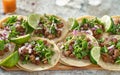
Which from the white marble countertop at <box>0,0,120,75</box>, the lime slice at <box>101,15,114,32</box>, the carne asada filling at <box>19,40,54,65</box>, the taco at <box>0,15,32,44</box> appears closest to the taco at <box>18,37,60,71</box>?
the carne asada filling at <box>19,40,54,65</box>

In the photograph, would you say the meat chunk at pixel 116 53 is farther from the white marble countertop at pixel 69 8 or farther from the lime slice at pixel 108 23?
the white marble countertop at pixel 69 8

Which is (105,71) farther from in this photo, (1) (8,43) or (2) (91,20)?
(1) (8,43)

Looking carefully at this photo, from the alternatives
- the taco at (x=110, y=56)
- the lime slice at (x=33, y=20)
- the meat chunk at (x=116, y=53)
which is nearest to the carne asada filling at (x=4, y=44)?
the lime slice at (x=33, y=20)

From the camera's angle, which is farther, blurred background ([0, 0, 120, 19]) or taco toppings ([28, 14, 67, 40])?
blurred background ([0, 0, 120, 19])

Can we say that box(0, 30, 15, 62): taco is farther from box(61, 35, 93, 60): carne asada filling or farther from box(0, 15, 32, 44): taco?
box(61, 35, 93, 60): carne asada filling

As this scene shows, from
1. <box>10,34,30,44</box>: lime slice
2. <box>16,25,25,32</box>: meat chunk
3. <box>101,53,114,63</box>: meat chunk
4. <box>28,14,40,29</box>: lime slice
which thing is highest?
<box>28,14,40,29</box>: lime slice

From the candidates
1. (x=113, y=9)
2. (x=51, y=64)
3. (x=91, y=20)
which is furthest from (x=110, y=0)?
(x=51, y=64)

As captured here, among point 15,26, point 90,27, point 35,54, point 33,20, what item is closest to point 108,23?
point 90,27
